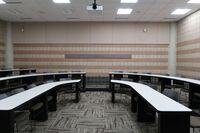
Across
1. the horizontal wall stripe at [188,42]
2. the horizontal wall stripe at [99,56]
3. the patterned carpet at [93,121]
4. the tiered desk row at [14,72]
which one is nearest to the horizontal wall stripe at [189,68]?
the horizontal wall stripe at [188,42]

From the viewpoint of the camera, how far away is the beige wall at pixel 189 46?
765 cm

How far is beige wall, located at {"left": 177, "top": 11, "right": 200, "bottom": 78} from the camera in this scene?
25.1 ft

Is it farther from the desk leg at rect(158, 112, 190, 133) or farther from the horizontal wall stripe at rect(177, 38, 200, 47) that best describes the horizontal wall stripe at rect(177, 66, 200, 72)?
the desk leg at rect(158, 112, 190, 133)

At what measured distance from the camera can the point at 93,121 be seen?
4312 millimetres

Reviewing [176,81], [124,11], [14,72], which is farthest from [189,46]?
[14,72]

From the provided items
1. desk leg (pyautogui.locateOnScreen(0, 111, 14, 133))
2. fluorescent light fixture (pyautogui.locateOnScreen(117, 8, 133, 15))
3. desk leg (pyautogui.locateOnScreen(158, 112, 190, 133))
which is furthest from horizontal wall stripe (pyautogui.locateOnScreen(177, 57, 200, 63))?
desk leg (pyautogui.locateOnScreen(0, 111, 14, 133))

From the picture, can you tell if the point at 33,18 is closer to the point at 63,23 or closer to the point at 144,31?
the point at 63,23

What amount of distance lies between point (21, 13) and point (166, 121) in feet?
25.9

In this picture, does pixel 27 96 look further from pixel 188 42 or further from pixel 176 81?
pixel 188 42

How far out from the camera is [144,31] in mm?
9938

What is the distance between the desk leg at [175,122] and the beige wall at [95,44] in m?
7.85

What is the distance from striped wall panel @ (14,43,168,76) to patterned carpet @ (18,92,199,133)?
4400 mm

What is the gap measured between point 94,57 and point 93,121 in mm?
6047

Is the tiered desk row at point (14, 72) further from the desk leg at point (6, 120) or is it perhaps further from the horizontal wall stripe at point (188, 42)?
the horizontal wall stripe at point (188, 42)
